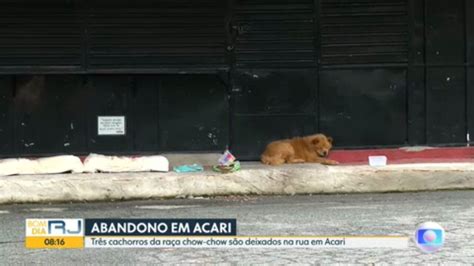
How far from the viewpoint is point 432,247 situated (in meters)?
4.30

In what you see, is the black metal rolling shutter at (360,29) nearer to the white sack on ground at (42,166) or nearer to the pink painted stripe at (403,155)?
the pink painted stripe at (403,155)

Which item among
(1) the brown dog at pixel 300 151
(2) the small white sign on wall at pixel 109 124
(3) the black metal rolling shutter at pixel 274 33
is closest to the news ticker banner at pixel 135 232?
(1) the brown dog at pixel 300 151

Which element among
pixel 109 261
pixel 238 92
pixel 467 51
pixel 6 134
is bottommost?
pixel 109 261

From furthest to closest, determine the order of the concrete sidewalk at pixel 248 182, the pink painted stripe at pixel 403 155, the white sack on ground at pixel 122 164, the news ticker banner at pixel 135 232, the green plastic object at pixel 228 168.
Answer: the pink painted stripe at pixel 403 155, the white sack on ground at pixel 122 164, the green plastic object at pixel 228 168, the concrete sidewalk at pixel 248 182, the news ticker banner at pixel 135 232

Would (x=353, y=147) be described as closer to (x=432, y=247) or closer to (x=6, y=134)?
(x=6, y=134)

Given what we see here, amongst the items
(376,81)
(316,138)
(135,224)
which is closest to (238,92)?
(316,138)

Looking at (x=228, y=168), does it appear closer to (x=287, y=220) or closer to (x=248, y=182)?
(x=248, y=182)

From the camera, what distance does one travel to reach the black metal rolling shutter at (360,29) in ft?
34.3

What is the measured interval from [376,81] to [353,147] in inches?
45.9

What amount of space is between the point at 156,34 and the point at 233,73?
1393 millimetres

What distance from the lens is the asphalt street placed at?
614 cm

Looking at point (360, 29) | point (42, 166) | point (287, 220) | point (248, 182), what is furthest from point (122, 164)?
point (360, 29)

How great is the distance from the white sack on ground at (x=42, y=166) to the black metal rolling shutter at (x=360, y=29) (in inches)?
172

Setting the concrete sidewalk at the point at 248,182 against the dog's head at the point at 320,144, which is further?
the dog's head at the point at 320,144
